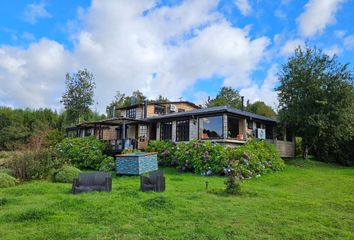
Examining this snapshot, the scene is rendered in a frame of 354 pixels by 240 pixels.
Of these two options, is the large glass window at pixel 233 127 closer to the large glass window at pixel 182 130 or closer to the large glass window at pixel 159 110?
the large glass window at pixel 182 130

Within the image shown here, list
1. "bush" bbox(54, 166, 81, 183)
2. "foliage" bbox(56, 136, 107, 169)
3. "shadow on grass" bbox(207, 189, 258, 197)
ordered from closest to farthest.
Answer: "shadow on grass" bbox(207, 189, 258, 197) → "bush" bbox(54, 166, 81, 183) → "foliage" bbox(56, 136, 107, 169)

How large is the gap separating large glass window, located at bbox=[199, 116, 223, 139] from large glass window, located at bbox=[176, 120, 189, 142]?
123 cm

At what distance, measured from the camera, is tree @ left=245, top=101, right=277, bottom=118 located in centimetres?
3928

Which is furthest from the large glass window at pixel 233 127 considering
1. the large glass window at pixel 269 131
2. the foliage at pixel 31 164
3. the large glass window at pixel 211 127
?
the foliage at pixel 31 164

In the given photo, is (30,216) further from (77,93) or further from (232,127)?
(77,93)

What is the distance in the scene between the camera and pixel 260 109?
3988 centimetres

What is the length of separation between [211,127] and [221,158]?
4.27m

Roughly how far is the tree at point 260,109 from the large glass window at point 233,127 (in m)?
21.4

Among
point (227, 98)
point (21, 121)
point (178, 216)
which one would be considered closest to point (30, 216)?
point (178, 216)

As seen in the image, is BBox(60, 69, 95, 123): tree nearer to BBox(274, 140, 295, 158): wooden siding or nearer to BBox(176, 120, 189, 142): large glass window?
BBox(176, 120, 189, 142): large glass window

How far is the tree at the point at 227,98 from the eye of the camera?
146ft

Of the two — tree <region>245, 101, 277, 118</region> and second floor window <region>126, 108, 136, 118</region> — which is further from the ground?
tree <region>245, 101, 277, 118</region>

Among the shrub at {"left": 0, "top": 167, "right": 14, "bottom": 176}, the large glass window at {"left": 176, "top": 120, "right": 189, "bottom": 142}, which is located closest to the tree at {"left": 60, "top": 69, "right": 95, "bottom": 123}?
the large glass window at {"left": 176, "top": 120, "right": 189, "bottom": 142}

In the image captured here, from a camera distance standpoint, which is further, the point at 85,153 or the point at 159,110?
the point at 159,110
